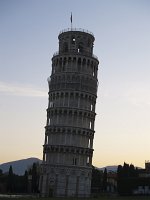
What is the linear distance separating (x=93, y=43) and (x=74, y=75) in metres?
11.1

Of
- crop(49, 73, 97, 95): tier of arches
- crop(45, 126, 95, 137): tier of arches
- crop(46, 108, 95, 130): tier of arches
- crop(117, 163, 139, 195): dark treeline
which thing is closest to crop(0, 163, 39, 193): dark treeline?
crop(117, 163, 139, 195): dark treeline

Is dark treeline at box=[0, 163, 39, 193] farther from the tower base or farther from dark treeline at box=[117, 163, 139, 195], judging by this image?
the tower base

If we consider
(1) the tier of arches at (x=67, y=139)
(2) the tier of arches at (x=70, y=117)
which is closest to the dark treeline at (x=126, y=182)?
(1) the tier of arches at (x=67, y=139)

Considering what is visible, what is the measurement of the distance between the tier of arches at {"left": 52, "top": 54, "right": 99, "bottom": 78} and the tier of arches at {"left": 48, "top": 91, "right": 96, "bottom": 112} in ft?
15.6

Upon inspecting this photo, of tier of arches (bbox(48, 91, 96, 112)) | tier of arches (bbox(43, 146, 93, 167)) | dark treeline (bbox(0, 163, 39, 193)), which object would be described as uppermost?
tier of arches (bbox(48, 91, 96, 112))

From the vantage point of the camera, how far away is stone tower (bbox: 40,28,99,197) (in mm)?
82125

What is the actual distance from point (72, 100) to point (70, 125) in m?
4.94

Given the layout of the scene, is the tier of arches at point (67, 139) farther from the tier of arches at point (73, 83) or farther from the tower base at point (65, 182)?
the tier of arches at point (73, 83)

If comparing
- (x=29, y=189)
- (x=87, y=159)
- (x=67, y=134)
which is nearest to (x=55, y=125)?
(x=67, y=134)

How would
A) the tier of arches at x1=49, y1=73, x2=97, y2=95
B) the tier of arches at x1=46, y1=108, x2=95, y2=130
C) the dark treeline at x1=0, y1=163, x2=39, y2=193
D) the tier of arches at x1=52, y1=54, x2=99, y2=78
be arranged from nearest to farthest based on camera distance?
the tier of arches at x1=46, y1=108, x2=95, y2=130 → the tier of arches at x1=49, y1=73, x2=97, y2=95 → the tier of arches at x1=52, y1=54, x2=99, y2=78 → the dark treeline at x1=0, y1=163, x2=39, y2=193

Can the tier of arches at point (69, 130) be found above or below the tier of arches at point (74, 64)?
below

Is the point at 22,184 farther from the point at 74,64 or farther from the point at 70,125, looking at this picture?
the point at 74,64

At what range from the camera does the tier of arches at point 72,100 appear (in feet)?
276

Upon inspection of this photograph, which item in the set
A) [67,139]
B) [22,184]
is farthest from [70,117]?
[22,184]
